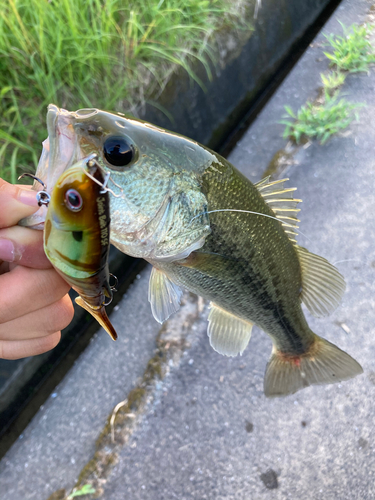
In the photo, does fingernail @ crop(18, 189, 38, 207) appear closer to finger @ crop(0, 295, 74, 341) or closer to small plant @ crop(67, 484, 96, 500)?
finger @ crop(0, 295, 74, 341)

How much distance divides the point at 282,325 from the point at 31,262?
3.39ft

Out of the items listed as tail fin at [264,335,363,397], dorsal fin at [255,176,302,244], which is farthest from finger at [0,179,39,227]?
tail fin at [264,335,363,397]

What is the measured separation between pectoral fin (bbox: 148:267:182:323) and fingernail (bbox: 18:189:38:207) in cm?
57

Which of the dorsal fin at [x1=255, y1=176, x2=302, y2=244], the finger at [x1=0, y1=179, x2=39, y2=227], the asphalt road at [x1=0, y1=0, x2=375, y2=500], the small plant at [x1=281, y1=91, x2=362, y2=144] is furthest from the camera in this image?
the small plant at [x1=281, y1=91, x2=362, y2=144]

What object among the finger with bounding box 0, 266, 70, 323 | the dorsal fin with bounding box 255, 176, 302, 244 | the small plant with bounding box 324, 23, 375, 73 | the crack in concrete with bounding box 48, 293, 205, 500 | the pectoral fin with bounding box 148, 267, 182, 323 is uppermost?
the small plant with bounding box 324, 23, 375, 73

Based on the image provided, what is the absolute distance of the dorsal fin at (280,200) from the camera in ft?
4.17

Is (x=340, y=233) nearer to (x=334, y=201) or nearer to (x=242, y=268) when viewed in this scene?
(x=334, y=201)

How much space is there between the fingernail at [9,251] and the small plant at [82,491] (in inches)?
60.0

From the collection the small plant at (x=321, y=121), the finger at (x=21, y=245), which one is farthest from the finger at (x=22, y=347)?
the small plant at (x=321, y=121)

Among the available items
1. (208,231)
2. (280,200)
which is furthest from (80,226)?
(280,200)

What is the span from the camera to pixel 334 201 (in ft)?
7.92

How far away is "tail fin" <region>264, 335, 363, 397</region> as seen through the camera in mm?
1526

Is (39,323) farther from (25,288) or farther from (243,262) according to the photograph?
(243,262)

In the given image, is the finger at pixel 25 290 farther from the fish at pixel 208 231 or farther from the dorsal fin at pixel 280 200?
the dorsal fin at pixel 280 200
